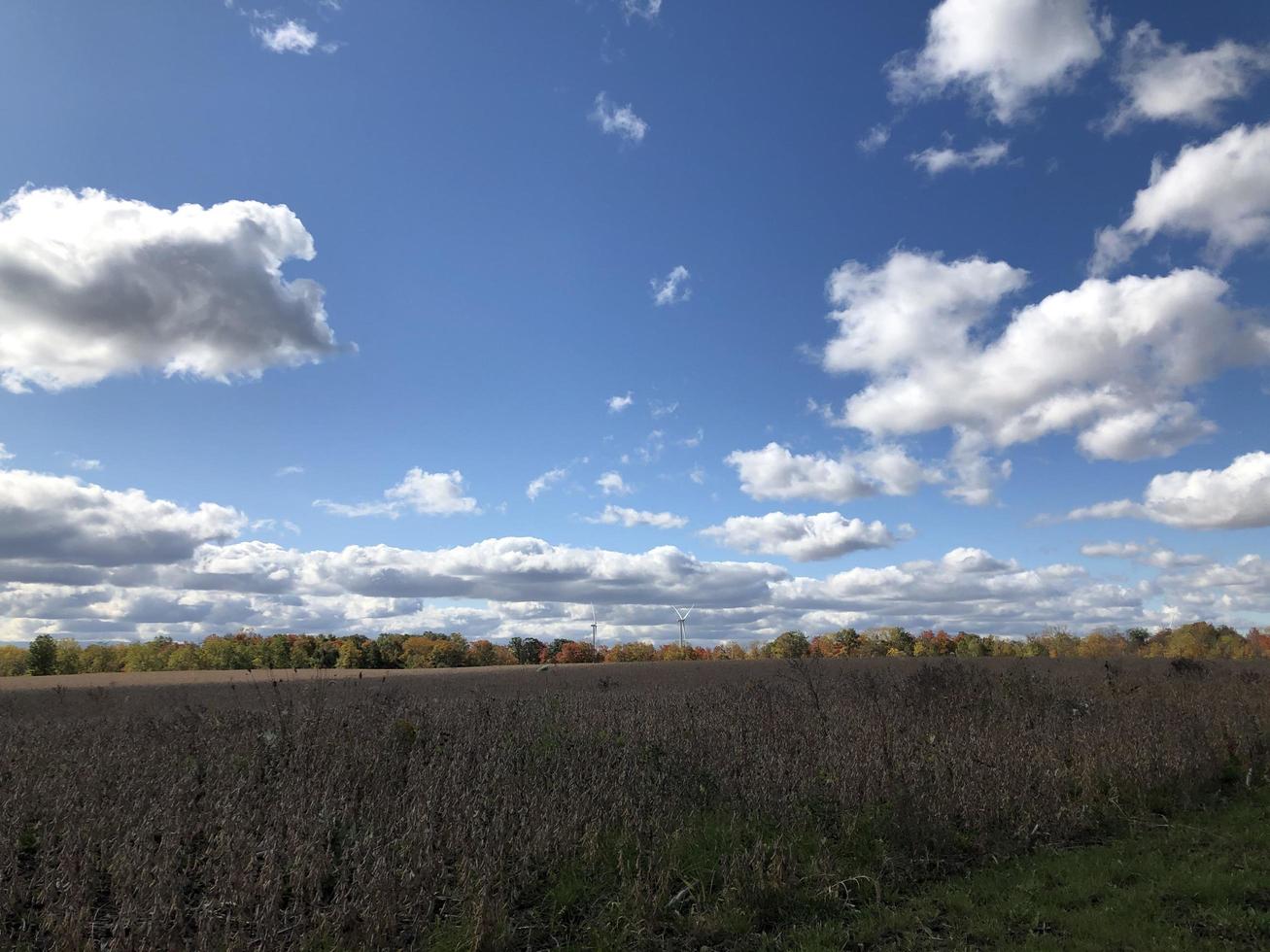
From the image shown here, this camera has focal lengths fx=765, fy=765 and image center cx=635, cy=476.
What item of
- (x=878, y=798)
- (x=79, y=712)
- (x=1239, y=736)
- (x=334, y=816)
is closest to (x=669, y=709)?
(x=878, y=798)

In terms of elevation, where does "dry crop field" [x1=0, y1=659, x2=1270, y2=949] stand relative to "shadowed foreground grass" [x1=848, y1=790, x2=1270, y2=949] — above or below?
above

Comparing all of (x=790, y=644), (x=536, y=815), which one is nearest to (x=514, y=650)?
(x=790, y=644)

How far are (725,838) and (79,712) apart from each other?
1783 centimetres

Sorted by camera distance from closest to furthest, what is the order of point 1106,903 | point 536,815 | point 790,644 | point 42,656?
1. point 1106,903
2. point 536,815
3. point 42,656
4. point 790,644

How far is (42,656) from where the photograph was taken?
180 ft

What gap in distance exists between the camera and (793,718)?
13586 mm

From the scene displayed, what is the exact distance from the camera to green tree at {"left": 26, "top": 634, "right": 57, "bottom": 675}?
54.5 meters

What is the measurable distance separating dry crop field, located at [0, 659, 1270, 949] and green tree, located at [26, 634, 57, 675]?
5190 centimetres

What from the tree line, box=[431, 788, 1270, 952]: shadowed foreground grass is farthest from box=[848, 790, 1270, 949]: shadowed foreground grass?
the tree line

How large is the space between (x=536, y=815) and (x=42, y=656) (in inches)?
2511

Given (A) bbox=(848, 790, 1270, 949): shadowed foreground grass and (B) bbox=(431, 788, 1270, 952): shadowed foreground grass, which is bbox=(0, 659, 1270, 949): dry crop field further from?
(A) bbox=(848, 790, 1270, 949): shadowed foreground grass

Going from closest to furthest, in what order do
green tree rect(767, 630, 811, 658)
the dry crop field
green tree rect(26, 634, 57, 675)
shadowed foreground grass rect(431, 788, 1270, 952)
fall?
the dry crop field
shadowed foreground grass rect(431, 788, 1270, 952)
green tree rect(26, 634, 57, 675)
green tree rect(767, 630, 811, 658)

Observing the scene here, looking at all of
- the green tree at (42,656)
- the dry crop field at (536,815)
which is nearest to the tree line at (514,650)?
the green tree at (42,656)

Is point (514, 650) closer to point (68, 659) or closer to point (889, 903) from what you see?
point (68, 659)
